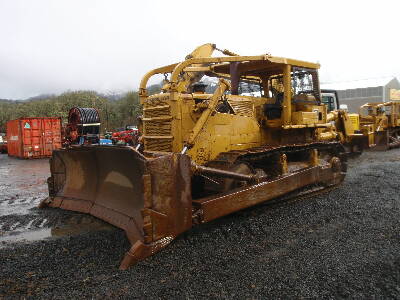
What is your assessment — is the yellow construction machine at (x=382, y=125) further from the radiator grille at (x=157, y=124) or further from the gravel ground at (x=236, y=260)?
the radiator grille at (x=157, y=124)

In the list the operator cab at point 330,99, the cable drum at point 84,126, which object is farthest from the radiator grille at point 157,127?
the cable drum at point 84,126

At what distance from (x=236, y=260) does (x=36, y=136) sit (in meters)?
17.6

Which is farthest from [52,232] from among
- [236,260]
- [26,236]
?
[236,260]

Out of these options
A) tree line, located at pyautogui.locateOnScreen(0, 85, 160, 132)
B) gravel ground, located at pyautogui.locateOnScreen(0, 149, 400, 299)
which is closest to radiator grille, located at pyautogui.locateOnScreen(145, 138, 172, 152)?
gravel ground, located at pyautogui.locateOnScreen(0, 149, 400, 299)

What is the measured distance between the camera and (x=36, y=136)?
18.7 meters

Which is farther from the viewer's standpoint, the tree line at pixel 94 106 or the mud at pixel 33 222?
the tree line at pixel 94 106

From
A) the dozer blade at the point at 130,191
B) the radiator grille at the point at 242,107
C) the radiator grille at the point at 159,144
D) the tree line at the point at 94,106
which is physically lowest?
the dozer blade at the point at 130,191

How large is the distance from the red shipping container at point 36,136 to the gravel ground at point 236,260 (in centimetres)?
1420

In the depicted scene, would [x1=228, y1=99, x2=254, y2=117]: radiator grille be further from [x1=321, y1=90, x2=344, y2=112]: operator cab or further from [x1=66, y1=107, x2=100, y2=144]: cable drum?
[x1=66, y1=107, x2=100, y2=144]: cable drum

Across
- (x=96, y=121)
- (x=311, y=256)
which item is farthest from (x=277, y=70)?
(x=96, y=121)

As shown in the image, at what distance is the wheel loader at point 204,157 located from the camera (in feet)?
13.4

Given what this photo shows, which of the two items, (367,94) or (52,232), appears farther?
(367,94)

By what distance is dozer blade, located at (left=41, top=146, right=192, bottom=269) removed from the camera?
395 cm

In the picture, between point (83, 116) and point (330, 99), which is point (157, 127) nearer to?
point (330, 99)
